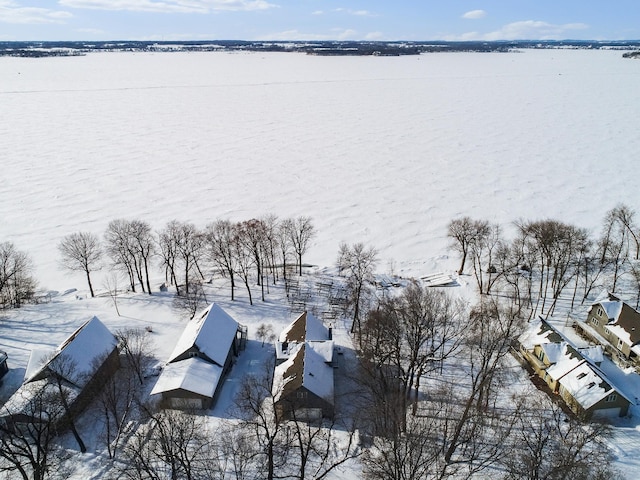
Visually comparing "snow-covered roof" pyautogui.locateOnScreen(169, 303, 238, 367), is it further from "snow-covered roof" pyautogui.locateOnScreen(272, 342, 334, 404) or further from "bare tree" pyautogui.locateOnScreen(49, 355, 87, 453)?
"bare tree" pyautogui.locateOnScreen(49, 355, 87, 453)

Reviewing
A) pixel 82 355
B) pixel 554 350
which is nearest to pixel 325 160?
pixel 554 350

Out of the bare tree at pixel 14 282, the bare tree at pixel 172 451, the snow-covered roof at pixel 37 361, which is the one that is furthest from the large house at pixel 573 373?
the bare tree at pixel 14 282

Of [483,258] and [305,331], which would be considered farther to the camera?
[483,258]

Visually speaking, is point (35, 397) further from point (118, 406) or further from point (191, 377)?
point (191, 377)

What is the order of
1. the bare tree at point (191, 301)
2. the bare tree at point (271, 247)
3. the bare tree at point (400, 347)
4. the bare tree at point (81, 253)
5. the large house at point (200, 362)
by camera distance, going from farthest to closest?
1. the bare tree at point (81, 253)
2. the bare tree at point (271, 247)
3. the bare tree at point (191, 301)
4. the large house at point (200, 362)
5. the bare tree at point (400, 347)

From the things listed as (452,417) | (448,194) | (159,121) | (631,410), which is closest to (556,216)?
(448,194)

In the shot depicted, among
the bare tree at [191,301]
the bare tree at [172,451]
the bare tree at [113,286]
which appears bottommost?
the bare tree at [113,286]

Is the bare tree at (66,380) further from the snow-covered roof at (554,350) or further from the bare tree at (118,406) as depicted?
the snow-covered roof at (554,350)
